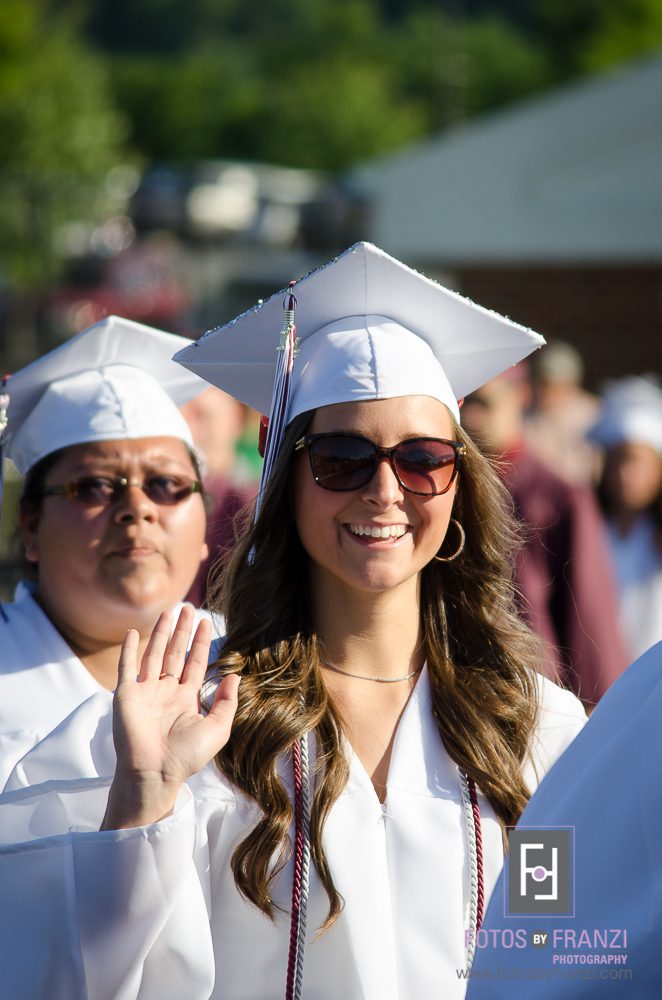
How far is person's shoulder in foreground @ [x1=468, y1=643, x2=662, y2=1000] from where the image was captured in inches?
56.8

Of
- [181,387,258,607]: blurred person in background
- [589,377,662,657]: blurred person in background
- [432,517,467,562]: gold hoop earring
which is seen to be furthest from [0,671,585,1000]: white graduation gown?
[589,377,662,657]: blurred person in background

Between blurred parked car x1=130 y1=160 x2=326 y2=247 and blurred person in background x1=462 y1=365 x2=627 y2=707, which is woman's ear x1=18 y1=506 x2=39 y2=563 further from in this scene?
blurred parked car x1=130 y1=160 x2=326 y2=247

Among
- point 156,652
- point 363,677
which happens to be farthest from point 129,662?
point 363,677

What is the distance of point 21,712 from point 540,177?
33.7 ft

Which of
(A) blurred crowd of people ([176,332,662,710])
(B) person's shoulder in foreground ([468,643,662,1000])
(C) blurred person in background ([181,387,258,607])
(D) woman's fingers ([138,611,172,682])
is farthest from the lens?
(A) blurred crowd of people ([176,332,662,710])

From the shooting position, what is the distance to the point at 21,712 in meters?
2.80

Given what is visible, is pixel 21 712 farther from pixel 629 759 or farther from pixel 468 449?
pixel 629 759

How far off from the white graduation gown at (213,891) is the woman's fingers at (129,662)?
7.9 inches

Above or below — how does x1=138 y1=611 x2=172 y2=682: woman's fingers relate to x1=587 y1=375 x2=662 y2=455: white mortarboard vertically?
below

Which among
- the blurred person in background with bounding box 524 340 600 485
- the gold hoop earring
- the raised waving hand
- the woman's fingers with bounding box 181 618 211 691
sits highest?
the blurred person in background with bounding box 524 340 600 485

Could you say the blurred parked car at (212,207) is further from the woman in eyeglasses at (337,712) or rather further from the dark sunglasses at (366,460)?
the dark sunglasses at (366,460)

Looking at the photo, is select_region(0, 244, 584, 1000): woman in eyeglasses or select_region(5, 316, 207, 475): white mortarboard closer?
select_region(0, 244, 584, 1000): woman in eyeglasses

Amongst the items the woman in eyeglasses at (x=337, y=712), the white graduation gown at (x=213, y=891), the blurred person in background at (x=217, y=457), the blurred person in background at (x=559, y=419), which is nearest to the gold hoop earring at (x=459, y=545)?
the woman in eyeglasses at (x=337, y=712)

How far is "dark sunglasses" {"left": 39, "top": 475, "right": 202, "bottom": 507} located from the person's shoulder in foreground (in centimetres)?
156
